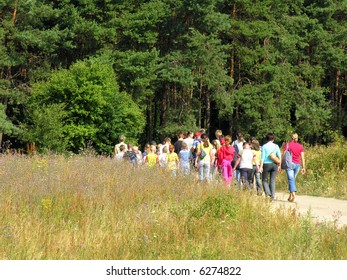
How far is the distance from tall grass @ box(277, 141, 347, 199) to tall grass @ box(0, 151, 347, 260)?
6.48 m

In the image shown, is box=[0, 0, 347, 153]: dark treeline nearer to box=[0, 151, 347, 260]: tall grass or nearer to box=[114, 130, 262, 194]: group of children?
box=[114, 130, 262, 194]: group of children

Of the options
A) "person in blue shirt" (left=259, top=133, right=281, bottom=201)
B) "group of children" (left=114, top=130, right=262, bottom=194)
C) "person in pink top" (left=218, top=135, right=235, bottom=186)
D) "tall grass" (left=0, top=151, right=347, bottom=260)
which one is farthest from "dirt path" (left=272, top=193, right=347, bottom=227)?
"tall grass" (left=0, top=151, right=347, bottom=260)

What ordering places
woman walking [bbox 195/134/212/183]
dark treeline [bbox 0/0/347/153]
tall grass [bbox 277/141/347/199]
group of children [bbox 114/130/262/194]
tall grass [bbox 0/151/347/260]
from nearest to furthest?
tall grass [bbox 0/151/347/260]
group of children [bbox 114/130/262/194]
woman walking [bbox 195/134/212/183]
tall grass [bbox 277/141/347/199]
dark treeline [bbox 0/0/347/153]

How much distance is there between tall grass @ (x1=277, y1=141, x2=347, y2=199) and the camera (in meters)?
18.0

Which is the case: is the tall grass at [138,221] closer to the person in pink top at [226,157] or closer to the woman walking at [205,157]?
the woman walking at [205,157]

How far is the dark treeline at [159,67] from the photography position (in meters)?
41.7

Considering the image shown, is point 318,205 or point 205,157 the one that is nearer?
point 318,205

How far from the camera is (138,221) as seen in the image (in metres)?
9.91

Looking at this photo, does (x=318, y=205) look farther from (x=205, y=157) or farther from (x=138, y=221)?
(x=138, y=221)

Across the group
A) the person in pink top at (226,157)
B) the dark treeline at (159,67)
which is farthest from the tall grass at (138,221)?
the dark treeline at (159,67)

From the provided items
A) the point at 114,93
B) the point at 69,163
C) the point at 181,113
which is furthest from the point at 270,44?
the point at 69,163

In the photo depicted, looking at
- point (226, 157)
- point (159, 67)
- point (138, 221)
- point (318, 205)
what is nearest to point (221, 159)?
point (226, 157)

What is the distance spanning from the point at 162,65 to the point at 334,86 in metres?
20.8

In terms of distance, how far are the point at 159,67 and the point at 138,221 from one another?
35108mm
